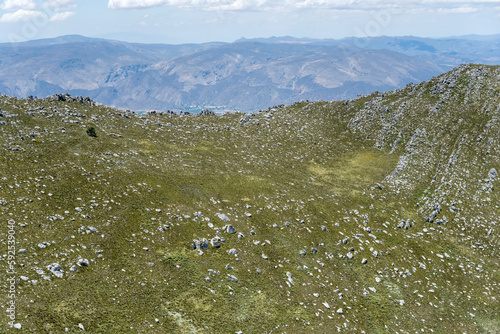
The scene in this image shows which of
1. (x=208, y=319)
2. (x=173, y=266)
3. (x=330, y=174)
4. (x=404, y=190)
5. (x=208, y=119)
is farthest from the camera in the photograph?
(x=208, y=119)

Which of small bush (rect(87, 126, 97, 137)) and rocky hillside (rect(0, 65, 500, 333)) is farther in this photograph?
small bush (rect(87, 126, 97, 137))

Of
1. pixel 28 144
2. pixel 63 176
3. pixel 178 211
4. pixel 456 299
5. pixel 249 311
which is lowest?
pixel 456 299

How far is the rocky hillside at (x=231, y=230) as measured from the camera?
20.9 meters

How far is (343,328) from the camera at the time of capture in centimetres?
2319

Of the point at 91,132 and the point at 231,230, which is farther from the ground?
the point at 91,132

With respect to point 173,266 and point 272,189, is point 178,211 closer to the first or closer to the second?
point 173,266

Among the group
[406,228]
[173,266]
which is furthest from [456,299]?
[173,266]

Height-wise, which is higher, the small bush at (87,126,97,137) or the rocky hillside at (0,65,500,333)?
the small bush at (87,126,97,137)

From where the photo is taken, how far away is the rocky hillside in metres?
20.9

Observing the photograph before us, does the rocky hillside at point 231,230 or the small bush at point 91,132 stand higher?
the small bush at point 91,132

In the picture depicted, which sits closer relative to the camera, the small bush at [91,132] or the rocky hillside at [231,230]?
the rocky hillside at [231,230]

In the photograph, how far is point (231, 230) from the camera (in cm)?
3038

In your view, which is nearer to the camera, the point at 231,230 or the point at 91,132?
the point at 231,230

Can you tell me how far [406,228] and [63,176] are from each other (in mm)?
42330
